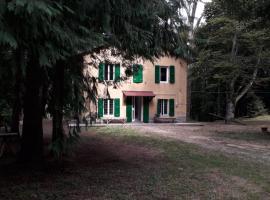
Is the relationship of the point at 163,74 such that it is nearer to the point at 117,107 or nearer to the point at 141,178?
the point at 117,107

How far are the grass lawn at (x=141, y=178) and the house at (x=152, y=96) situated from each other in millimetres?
14950

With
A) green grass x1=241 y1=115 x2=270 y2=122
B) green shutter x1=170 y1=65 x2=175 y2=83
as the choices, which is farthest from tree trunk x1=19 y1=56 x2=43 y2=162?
green grass x1=241 y1=115 x2=270 y2=122

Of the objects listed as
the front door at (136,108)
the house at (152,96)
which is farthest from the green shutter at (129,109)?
the front door at (136,108)

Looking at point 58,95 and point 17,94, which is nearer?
point 58,95

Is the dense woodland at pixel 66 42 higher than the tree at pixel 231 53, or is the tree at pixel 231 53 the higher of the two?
the tree at pixel 231 53

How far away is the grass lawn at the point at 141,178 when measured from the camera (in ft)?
22.5

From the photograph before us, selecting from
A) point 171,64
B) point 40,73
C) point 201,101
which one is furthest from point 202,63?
point 40,73

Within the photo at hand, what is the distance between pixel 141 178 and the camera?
816 centimetres

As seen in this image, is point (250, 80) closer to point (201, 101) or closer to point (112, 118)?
point (201, 101)

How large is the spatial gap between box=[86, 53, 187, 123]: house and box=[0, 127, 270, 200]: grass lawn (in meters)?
15.0

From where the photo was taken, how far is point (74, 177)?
26.7 feet

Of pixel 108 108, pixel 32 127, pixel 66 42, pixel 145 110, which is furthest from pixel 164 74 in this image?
pixel 66 42

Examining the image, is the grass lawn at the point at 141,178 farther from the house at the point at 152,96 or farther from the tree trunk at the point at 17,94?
the house at the point at 152,96

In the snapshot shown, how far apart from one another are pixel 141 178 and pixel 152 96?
19.6 meters
